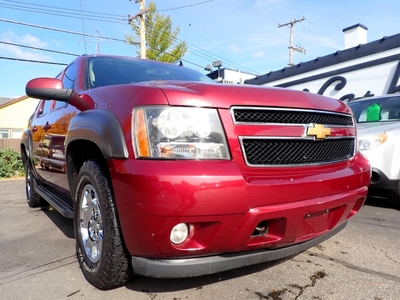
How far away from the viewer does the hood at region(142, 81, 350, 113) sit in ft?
5.98

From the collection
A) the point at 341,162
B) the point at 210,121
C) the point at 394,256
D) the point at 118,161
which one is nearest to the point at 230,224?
the point at 210,121

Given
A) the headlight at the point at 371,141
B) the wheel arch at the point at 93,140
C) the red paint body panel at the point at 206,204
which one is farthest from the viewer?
the headlight at the point at 371,141

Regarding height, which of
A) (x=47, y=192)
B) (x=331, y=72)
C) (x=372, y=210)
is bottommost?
(x=372, y=210)

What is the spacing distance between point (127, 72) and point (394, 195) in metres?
3.59

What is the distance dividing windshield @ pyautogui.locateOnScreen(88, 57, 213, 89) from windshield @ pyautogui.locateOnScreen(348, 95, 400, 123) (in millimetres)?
2932

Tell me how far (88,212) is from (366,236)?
2591mm

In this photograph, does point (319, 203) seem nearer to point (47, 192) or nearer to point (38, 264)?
point (38, 264)

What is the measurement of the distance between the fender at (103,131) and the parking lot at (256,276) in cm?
97

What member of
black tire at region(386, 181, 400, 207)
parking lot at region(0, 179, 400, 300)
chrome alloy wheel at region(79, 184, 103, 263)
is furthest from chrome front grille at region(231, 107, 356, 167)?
black tire at region(386, 181, 400, 207)

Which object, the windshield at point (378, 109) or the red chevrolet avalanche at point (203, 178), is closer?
the red chevrolet avalanche at point (203, 178)

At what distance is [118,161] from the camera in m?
1.83

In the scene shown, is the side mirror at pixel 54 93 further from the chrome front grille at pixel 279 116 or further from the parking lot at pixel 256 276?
the parking lot at pixel 256 276

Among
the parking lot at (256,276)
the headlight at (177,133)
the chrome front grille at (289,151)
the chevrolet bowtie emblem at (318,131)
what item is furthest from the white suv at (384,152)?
the headlight at (177,133)

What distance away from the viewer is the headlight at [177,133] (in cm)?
175
